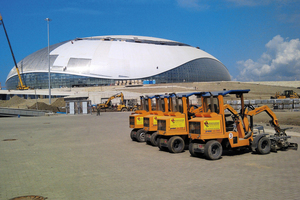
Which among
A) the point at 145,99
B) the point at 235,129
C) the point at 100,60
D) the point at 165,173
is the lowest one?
the point at 165,173

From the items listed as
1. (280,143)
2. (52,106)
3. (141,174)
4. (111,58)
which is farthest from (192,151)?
(111,58)

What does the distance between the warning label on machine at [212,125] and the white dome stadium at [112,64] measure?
200 ft

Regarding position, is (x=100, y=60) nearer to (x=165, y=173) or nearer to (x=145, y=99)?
(x=145, y=99)

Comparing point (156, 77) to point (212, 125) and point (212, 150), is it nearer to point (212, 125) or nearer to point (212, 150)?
point (212, 125)

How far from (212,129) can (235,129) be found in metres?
1.06

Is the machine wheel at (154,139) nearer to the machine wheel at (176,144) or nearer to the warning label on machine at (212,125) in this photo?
the machine wheel at (176,144)

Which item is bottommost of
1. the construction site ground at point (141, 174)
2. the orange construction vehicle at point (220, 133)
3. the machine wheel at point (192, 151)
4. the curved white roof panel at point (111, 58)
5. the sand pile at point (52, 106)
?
the construction site ground at point (141, 174)

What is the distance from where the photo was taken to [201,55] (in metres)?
84.6

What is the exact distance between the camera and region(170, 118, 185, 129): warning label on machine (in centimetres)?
1092

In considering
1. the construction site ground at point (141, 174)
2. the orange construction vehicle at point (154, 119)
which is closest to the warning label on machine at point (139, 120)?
the orange construction vehicle at point (154, 119)

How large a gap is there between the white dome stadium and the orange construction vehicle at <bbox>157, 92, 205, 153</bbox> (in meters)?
59.0

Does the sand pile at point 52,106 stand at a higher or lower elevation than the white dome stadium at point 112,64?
lower

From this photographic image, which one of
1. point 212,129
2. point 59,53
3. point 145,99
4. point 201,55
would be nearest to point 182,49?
point 201,55

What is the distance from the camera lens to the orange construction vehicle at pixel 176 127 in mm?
10883
